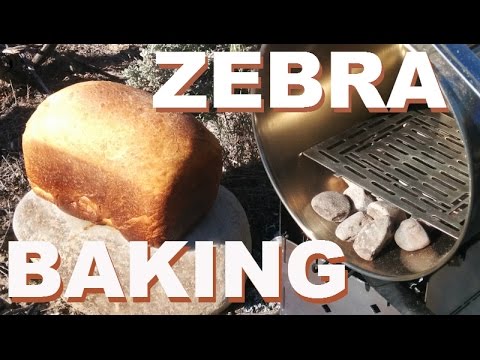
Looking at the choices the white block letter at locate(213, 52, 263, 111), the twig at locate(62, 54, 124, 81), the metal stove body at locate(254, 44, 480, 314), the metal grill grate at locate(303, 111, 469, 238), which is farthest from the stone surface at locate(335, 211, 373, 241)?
the twig at locate(62, 54, 124, 81)

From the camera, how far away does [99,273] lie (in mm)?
2537

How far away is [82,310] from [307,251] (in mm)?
907

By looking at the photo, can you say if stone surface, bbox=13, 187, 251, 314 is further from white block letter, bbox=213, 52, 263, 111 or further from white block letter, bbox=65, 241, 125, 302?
white block letter, bbox=213, 52, 263, 111

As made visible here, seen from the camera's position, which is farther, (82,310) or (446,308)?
(82,310)

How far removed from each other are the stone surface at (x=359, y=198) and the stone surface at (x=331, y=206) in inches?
1.4

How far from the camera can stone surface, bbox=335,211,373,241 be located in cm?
235

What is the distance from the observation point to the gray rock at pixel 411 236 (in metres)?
2.21

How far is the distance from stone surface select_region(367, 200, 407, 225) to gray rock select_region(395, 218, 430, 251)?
5cm

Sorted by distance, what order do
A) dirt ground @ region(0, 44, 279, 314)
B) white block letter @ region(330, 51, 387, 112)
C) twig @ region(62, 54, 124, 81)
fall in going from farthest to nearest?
Answer: twig @ region(62, 54, 124, 81), dirt ground @ region(0, 44, 279, 314), white block letter @ region(330, 51, 387, 112)

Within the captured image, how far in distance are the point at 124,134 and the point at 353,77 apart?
0.81m

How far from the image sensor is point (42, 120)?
2471mm

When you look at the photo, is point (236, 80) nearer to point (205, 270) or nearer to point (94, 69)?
point (205, 270)
